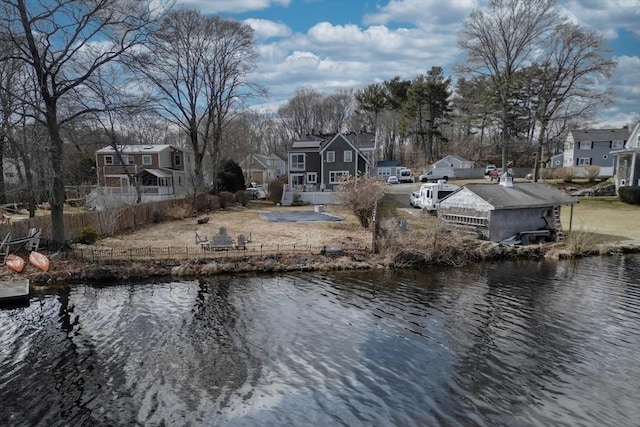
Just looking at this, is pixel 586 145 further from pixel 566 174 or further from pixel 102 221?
pixel 102 221

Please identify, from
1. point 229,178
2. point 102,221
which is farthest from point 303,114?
point 102,221

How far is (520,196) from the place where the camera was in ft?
82.3

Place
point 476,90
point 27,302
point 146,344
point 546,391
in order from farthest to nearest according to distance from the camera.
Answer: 1. point 476,90
2. point 27,302
3. point 146,344
4. point 546,391

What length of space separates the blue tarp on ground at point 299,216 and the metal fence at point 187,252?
389 inches

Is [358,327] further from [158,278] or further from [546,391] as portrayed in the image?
[158,278]

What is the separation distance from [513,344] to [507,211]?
13.7 meters

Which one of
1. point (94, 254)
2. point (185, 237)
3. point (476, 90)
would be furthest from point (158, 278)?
point (476, 90)

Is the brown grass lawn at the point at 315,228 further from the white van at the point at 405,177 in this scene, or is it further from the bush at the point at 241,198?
the white van at the point at 405,177

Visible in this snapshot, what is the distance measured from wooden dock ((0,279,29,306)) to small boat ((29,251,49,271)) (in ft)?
5.21

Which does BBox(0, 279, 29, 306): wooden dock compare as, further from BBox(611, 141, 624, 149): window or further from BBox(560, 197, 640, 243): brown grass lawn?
BBox(611, 141, 624, 149): window

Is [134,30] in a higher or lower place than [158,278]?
higher

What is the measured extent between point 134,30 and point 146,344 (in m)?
16.5

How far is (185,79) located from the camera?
41875 mm

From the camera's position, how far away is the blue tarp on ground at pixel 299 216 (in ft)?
107
